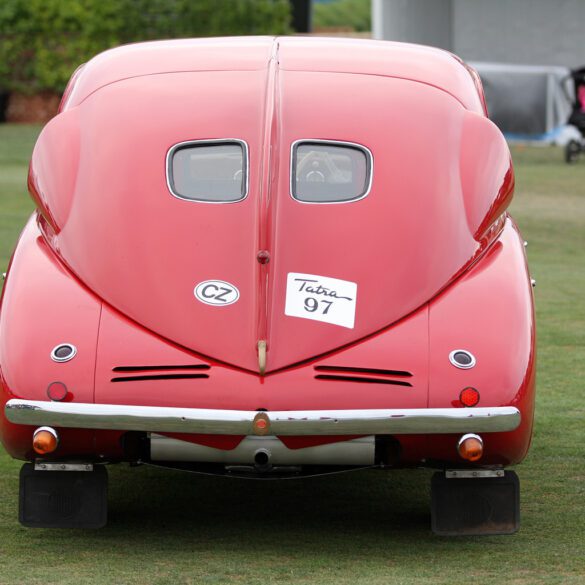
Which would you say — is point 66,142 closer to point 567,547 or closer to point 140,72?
point 140,72

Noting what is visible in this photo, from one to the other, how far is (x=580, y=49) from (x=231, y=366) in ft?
99.9

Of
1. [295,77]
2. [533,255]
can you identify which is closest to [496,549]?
[295,77]

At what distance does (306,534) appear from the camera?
5.62 metres

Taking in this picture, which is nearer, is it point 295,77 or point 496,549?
point 496,549

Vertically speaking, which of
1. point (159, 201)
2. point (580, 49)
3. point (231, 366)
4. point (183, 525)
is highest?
point (159, 201)

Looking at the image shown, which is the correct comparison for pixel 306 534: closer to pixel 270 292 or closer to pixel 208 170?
pixel 270 292

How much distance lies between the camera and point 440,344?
5246 mm

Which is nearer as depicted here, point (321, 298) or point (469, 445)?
point (469, 445)

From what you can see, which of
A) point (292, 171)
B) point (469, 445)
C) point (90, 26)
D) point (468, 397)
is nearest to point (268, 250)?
point (292, 171)

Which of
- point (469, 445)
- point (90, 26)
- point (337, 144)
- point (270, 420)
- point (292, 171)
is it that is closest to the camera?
point (270, 420)

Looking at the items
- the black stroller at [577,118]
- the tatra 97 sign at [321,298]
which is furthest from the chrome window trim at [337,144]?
the black stroller at [577,118]

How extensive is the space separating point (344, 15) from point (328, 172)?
55245 millimetres

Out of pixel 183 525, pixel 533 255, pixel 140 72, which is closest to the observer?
pixel 183 525

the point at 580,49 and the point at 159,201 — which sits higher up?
the point at 159,201
